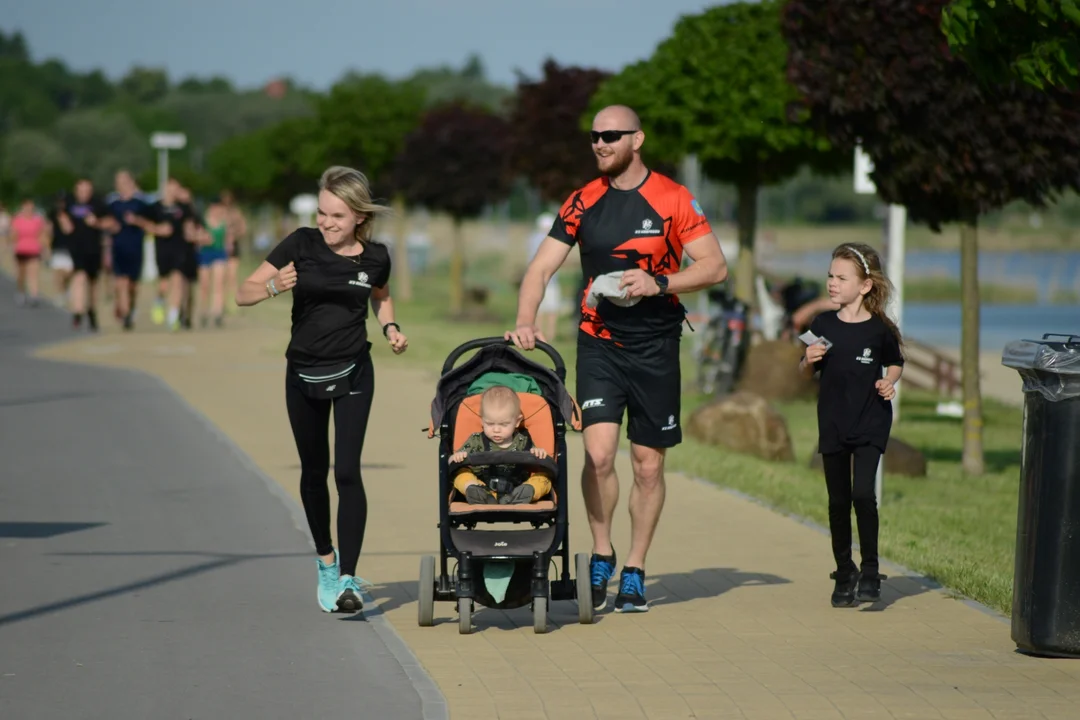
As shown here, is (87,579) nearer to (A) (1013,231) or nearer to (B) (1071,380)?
(B) (1071,380)

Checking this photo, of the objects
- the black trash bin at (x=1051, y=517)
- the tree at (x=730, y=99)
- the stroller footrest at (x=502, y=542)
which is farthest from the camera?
the tree at (x=730, y=99)

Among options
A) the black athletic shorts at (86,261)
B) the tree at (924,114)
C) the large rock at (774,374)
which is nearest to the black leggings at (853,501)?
the tree at (924,114)

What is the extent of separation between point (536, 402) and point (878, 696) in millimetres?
2134

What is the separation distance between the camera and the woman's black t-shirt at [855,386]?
8391 millimetres

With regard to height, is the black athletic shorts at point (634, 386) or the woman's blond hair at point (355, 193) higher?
the woman's blond hair at point (355, 193)

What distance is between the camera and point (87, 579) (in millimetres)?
8875

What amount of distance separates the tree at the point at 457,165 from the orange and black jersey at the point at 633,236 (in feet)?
103

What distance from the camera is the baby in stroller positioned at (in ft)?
25.3

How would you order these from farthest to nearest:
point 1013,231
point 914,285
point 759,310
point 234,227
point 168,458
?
point 1013,231, point 914,285, point 234,227, point 759,310, point 168,458

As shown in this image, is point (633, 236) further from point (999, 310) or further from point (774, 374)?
point (999, 310)

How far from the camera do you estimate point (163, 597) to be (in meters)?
8.45

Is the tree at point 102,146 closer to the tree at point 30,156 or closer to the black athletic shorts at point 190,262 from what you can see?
the tree at point 30,156


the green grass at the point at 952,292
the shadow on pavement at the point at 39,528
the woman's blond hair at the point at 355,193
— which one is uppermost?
the woman's blond hair at the point at 355,193

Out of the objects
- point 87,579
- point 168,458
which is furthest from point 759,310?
point 87,579
